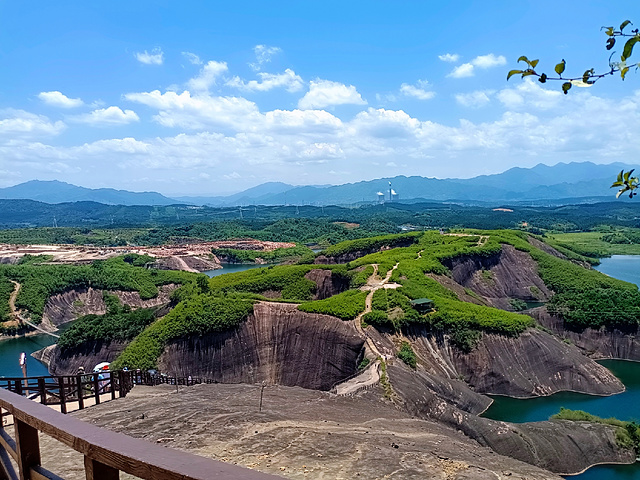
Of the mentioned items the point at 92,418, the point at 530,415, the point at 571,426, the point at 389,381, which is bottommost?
the point at 530,415

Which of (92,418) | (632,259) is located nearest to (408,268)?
(92,418)

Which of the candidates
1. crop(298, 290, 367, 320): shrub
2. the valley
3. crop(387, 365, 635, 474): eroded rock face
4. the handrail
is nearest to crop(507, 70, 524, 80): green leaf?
the handrail

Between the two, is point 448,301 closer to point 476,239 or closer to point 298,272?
point 298,272

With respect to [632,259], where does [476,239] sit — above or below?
above

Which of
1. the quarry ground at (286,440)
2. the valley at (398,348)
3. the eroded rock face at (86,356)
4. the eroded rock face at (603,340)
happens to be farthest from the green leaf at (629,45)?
the eroded rock face at (603,340)

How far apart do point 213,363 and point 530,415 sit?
2546cm

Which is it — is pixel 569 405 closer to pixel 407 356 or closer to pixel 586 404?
pixel 586 404

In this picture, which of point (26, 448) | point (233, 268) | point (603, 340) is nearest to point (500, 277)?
point (603, 340)

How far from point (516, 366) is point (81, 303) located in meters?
62.9

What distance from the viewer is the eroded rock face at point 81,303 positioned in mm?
67000

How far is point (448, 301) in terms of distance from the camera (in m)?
44.3

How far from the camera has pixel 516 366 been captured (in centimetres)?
3850

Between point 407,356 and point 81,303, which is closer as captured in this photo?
point 407,356

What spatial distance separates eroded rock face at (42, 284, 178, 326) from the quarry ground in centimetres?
5450
